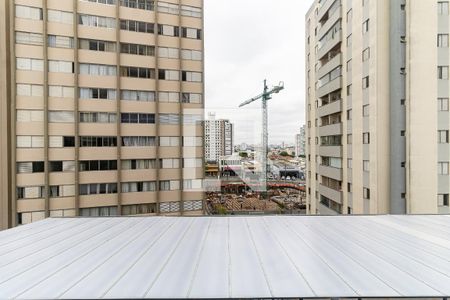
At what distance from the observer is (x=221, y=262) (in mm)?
4141

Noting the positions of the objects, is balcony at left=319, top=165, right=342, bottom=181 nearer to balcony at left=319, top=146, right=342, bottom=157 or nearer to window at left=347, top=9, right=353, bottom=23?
balcony at left=319, top=146, right=342, bottom=157

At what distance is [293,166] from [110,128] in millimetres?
36846

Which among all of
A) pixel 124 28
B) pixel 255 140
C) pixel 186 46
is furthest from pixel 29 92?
pixel 255 140

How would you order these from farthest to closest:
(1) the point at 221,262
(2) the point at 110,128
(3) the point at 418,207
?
(2) the point at 110,128
(3) the point at 418,207
(1) the point at 221,262

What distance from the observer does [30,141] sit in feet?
54.1

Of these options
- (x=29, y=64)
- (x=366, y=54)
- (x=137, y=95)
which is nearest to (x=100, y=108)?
(x=137, y=95)

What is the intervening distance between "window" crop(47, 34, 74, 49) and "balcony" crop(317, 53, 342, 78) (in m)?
20.8

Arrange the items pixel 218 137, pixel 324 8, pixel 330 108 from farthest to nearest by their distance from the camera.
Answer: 1. pixel 324 8
2. pixel 330 108
3. pixel 218 137

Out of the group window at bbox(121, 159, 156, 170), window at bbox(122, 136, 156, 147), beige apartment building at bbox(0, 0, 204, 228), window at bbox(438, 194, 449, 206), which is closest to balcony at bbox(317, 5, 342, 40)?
beige apartment building at bbox(0, 0, 204, 228)

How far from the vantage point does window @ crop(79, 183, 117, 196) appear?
683 inches

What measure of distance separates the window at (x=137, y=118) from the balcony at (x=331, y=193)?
16564mm

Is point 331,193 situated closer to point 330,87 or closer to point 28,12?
point 330,87

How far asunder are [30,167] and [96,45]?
394 inches

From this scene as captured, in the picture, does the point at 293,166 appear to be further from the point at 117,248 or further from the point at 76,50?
the point at 117,248
